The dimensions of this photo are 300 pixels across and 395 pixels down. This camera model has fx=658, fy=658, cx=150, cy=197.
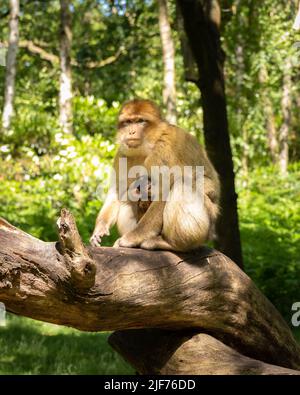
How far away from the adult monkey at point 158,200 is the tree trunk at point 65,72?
30.2 ft

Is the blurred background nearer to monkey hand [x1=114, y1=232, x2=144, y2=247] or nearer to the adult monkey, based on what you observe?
the adult monkey

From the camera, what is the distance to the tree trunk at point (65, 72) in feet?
46.8

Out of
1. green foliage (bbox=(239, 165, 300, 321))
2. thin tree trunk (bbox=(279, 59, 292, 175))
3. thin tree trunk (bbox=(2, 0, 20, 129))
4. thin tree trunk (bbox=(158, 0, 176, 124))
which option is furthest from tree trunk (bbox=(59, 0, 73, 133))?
thin tree trunk (bbox=(279, 59, 292, 175))

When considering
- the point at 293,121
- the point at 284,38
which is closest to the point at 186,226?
the point at 284,38

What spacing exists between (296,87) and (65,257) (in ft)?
62.9

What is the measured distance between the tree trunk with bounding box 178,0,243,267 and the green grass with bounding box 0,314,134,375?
5.69 feet

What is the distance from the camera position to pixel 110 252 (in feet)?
12.7

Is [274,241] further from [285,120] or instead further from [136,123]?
[285,120]

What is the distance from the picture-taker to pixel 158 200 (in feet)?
14.6

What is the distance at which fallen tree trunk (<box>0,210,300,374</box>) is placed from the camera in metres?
3.43

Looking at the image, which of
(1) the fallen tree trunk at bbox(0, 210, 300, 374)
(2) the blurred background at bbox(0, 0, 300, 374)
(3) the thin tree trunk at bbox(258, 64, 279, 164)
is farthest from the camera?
(3) the thin tree trunk at bbox(258, 64, 279, 164)

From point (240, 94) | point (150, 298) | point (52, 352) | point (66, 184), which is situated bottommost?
point (52, 352)

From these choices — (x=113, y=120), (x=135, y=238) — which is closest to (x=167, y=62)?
(x=113, y=120)

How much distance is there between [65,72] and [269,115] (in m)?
7.44
